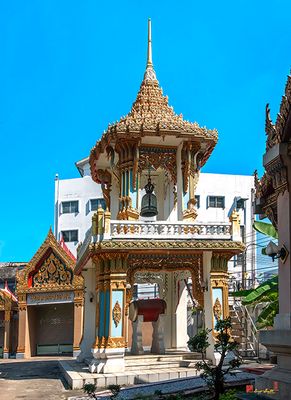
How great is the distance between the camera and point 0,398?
14438mm

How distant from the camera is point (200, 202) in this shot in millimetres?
42531

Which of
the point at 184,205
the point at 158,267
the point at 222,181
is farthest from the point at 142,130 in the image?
the point at 222,181

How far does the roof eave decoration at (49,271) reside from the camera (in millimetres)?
30203

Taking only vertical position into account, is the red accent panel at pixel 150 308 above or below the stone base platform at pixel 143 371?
above

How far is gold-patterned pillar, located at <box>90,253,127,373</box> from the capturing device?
16.5m

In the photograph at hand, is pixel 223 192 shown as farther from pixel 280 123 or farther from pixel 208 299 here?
pixel 280 123

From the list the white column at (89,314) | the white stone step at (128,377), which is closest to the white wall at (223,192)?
the white column at (89,314)

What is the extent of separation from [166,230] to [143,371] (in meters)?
4.11

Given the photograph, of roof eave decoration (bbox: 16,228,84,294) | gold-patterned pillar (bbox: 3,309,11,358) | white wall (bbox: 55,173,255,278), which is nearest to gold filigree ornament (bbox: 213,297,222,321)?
roof eave decoration (bbox: 16,228,84,294)

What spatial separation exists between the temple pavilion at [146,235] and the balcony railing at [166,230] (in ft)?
0.10

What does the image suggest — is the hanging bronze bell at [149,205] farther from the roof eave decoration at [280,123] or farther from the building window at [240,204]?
the building window at [240,204]

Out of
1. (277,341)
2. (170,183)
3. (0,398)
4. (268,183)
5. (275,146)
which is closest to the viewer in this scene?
(277,341)

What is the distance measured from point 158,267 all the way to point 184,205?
7.20 feet

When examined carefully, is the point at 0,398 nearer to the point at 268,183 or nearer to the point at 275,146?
the point at 268,183
